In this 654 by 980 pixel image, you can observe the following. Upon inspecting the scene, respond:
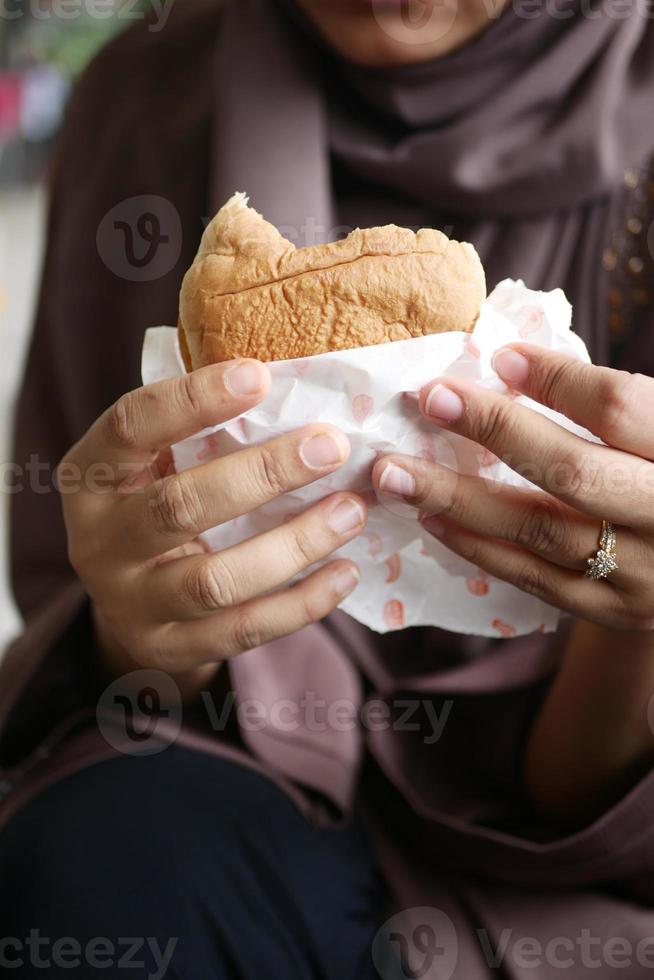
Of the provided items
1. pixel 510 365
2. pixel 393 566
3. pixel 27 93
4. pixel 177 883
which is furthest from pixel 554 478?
pixel 27 93

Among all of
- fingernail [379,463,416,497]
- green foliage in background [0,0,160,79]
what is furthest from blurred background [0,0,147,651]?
fingernail [379,463,416,497]

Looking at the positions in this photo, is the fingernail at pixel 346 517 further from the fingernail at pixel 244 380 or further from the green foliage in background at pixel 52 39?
the green foliage in background at pixel 52 39

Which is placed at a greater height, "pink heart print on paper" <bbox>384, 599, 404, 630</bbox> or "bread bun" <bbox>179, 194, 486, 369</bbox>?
"bread bun" <bbox>179, 194, 486, 369</bbox>

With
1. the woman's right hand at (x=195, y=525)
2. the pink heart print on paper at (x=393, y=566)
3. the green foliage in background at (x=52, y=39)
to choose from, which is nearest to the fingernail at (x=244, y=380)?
the woman's right hand at (x=195, y=525)

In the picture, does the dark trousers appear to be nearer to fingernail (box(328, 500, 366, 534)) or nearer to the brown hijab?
fingernail (box(328, 500, 366, 534))

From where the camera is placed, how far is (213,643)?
2.53 feet

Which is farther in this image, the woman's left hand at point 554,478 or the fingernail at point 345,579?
the fingernail at point 345,579

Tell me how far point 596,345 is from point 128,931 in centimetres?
A: 76

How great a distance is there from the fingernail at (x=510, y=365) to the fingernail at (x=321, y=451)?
0.42ft

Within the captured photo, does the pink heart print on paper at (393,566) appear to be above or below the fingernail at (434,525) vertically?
below

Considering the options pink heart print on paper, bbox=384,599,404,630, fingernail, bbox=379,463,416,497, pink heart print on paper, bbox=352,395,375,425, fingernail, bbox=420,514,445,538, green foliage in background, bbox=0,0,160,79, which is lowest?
pink heart print on paper, bbox=384,599,404,630

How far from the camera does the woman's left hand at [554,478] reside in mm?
618

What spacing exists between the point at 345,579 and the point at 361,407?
0.17m

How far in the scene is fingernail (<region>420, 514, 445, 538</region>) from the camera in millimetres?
719
